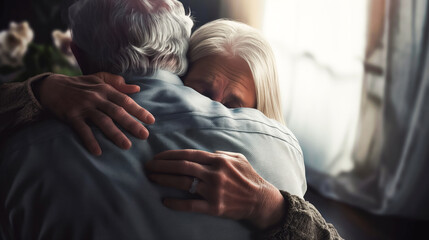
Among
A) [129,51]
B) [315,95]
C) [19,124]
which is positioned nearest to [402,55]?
[315,95]

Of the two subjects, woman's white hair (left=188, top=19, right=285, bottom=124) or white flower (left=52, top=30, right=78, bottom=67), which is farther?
white flower (left=52, top=30, right=78, bottom=67)

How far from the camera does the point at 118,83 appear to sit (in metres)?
0.45

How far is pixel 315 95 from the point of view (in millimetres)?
773

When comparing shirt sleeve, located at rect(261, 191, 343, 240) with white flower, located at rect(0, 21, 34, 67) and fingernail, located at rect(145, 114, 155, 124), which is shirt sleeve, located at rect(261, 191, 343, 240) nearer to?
fingernail, located at rect(145, 114, 155, 124)

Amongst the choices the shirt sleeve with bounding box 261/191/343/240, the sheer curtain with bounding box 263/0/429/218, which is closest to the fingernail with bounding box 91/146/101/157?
the shirt sleeve with bounding box 261/191/343/240

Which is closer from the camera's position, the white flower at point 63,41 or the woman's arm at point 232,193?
the woman's arm at point 232,193

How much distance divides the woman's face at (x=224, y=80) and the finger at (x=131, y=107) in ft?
0.34

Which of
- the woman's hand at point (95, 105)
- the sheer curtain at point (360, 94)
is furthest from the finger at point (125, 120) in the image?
the sheer curtain at point (360, 94)

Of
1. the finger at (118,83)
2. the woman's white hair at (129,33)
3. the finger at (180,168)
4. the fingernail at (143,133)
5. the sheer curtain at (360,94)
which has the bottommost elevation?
the sheer curtain at (360,94)

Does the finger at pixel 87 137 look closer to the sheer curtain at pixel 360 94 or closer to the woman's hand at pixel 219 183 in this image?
the woman's hand at pixel 219 183

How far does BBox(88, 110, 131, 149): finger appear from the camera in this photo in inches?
15.5

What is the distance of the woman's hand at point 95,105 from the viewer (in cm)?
40

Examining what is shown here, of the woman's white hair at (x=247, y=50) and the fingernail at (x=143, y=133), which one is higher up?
the woman's white hair at (x=247, y=50)

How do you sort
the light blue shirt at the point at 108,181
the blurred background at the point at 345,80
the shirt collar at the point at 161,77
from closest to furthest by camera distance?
the light blue shirt at the point at 108,181 → the shirt collar at the point at 161,77 → the blurred background at the point at 345,80
